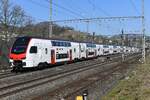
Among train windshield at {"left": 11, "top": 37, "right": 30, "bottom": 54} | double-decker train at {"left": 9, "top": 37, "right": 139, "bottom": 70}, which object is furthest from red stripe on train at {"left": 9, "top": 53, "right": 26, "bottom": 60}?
train windshield at {"left": 11, "top": 37, "right": 30, "bottom": 54}

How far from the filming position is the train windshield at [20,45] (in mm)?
34419

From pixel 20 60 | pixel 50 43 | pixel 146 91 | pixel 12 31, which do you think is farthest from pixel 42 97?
pixel 12 31

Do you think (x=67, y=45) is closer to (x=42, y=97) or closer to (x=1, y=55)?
(x=1, y=55)

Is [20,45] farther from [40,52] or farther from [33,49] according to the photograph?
[40,52]

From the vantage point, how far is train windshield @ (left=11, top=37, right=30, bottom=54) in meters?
34.4

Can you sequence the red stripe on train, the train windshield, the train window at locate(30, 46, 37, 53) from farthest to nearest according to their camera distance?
the train window at locate(30, 46, 37, 53) → the train windshield → the red stripe on train

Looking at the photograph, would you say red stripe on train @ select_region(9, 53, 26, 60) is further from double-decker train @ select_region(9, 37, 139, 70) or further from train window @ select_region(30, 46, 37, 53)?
train window @ select_region(30, 46, 37, 53)

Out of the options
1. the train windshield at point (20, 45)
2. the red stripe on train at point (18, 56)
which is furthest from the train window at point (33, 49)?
the red stripe on train at point (18, 56)

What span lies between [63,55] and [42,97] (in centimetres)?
2723

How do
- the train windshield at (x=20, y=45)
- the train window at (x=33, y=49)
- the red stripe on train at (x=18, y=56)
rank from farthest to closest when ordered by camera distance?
1. the train window at (x=33, y=49)
2. the train windshield at (x=20, y=45)
3. the red stripe on train at (x=18, y=56)

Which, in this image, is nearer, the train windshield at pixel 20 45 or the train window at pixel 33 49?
the train windshield at pixel 20 45

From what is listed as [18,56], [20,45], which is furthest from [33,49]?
[18,56]

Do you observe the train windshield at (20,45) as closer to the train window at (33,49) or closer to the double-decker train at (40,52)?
the double-decker train at (40,52)

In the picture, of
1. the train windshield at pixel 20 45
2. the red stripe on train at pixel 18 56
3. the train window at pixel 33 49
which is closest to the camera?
the red stripe on train at pixel 18 56
